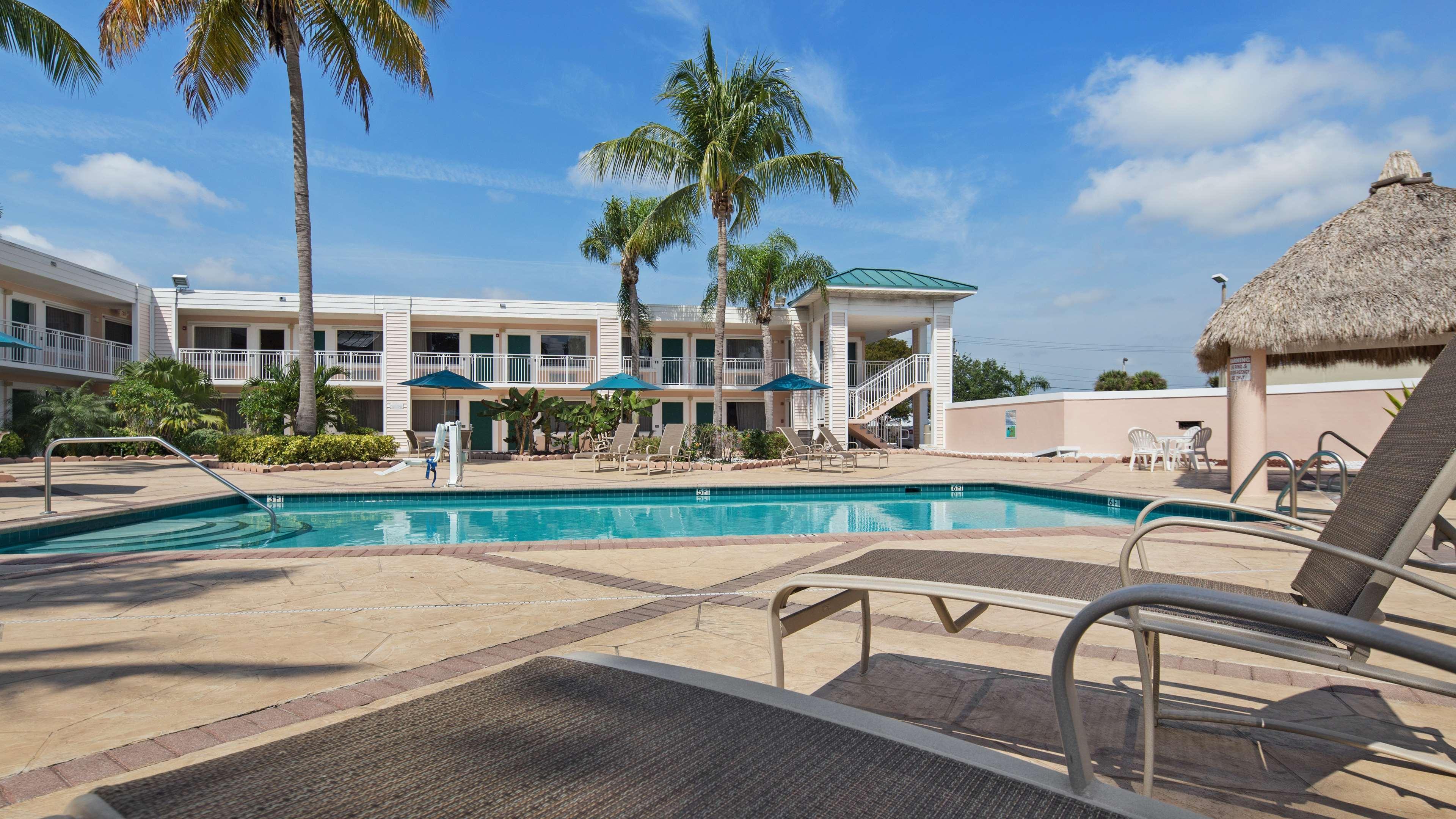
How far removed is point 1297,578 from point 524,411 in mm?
17886

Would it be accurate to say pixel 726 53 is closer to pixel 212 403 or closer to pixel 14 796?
pixel 14 796

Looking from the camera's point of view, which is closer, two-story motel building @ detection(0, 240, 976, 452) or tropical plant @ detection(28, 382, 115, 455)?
tropical plant @ detection(28, 382, 115, 455)

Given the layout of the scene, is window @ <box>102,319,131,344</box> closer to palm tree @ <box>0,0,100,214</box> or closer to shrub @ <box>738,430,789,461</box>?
palm tree @ <box>0,0,100,214</box>

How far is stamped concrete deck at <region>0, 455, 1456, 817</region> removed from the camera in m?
2.07

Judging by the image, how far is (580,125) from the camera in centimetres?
1972

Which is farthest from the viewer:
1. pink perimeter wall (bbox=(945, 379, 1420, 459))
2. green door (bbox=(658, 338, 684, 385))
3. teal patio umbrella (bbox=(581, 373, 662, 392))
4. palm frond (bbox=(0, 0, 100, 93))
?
green door (bbox=(658, 338, 684, 385))

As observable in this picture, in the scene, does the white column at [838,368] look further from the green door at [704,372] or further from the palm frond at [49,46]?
the palm frond at [49,46]

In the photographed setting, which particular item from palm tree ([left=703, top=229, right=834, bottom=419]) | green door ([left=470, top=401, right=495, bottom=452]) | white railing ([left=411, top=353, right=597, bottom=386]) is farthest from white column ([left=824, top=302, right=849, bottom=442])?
green door ([left=470, top=401, right=495, bottom=452])

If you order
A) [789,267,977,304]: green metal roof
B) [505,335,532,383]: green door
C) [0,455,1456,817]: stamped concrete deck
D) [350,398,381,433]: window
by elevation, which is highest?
[789,267,977,304]: green metal roof

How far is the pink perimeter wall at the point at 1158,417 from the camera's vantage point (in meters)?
13.4

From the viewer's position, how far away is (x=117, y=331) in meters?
22.8

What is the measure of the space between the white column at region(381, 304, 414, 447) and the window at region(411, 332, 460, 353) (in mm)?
2477

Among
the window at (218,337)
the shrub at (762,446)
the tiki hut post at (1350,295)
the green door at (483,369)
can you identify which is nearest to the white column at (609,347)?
the green door at (483,369)

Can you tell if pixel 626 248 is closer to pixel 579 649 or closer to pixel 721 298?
pixel 721 298
